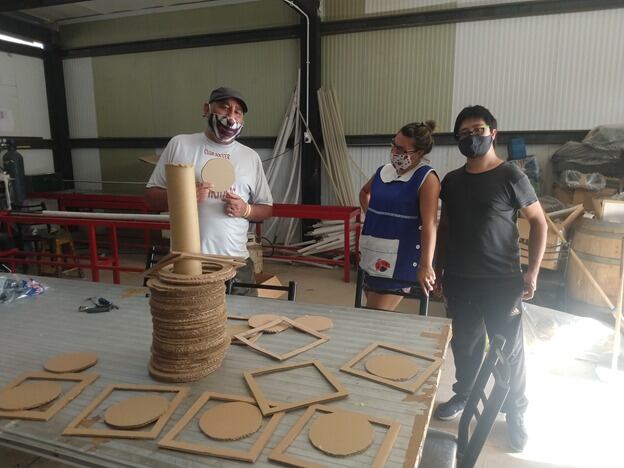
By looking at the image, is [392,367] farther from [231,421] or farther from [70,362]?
[70,362]

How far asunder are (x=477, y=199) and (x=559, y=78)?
13.2ft

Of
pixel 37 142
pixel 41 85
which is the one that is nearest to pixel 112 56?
pixel 41 85

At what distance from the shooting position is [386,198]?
2.14 metres

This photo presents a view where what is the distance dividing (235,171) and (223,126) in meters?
0.22

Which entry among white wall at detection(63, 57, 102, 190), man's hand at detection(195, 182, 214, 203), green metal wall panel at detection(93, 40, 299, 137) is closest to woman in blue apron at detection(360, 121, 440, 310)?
man's hand at detection(195, 182, 214, 203)

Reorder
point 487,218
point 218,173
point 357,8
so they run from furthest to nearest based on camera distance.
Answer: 1. point 357,8
2. point 487,218
3. point 218,173

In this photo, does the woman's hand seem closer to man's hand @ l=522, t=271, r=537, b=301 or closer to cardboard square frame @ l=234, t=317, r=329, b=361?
man's hand @ l=522, t=271, r=537, b=301

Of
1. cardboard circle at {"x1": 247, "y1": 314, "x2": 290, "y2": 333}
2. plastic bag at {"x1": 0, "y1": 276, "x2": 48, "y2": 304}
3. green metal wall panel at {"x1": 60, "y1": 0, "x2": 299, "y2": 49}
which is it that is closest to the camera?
cardboard circle at {"x1": 247, "y1": 314, "x2": 290, "y2": 333}

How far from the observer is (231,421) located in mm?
1035

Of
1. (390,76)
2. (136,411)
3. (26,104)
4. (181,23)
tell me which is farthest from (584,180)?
(26,104)

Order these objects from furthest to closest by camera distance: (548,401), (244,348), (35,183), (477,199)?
(35,183)
(548,401)
(477,199)
(244,348)

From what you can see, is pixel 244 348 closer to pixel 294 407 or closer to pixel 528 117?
pixel 294 407

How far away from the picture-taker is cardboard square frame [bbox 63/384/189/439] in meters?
0.99

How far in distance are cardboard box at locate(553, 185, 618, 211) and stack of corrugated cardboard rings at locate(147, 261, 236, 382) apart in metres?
4.28
